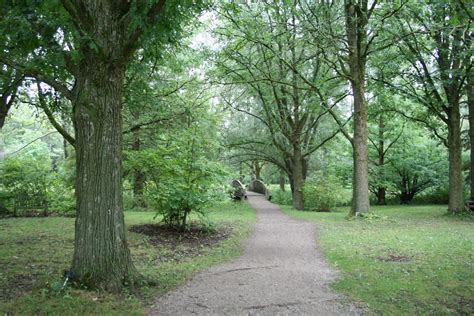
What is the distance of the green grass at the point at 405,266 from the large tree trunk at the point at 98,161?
3.19m

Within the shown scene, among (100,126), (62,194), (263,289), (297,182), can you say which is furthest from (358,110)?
(62,194)

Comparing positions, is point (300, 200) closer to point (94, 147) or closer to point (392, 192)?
point (392, 192)

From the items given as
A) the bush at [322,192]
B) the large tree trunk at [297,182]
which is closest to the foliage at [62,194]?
the large tree trunk at [297,182]

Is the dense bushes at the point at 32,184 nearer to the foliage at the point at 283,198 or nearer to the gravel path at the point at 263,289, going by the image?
the gravel path at the point at 263,289

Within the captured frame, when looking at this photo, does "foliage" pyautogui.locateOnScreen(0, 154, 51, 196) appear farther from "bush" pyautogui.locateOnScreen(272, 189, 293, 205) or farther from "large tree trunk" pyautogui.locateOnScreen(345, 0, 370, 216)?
"bush" pyautogui.locateOnScreen(272, 189, 293, 205)

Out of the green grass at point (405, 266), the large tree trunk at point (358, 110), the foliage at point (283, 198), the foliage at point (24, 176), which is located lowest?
the green grass at point (405, 266)

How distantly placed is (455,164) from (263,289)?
12.6 meters

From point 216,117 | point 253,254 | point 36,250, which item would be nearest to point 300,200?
point 216,117

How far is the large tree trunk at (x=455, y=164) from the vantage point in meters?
14.5

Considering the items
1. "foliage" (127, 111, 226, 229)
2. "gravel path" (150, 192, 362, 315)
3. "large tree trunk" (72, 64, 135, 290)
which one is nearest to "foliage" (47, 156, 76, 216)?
"foliage" (127, 111, 226, 229)

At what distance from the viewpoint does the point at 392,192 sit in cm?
2388

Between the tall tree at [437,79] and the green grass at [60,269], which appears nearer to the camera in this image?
the green grass at [60,269]

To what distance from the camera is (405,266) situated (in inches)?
253

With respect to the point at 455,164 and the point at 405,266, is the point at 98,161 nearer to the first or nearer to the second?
the point at 405,266
